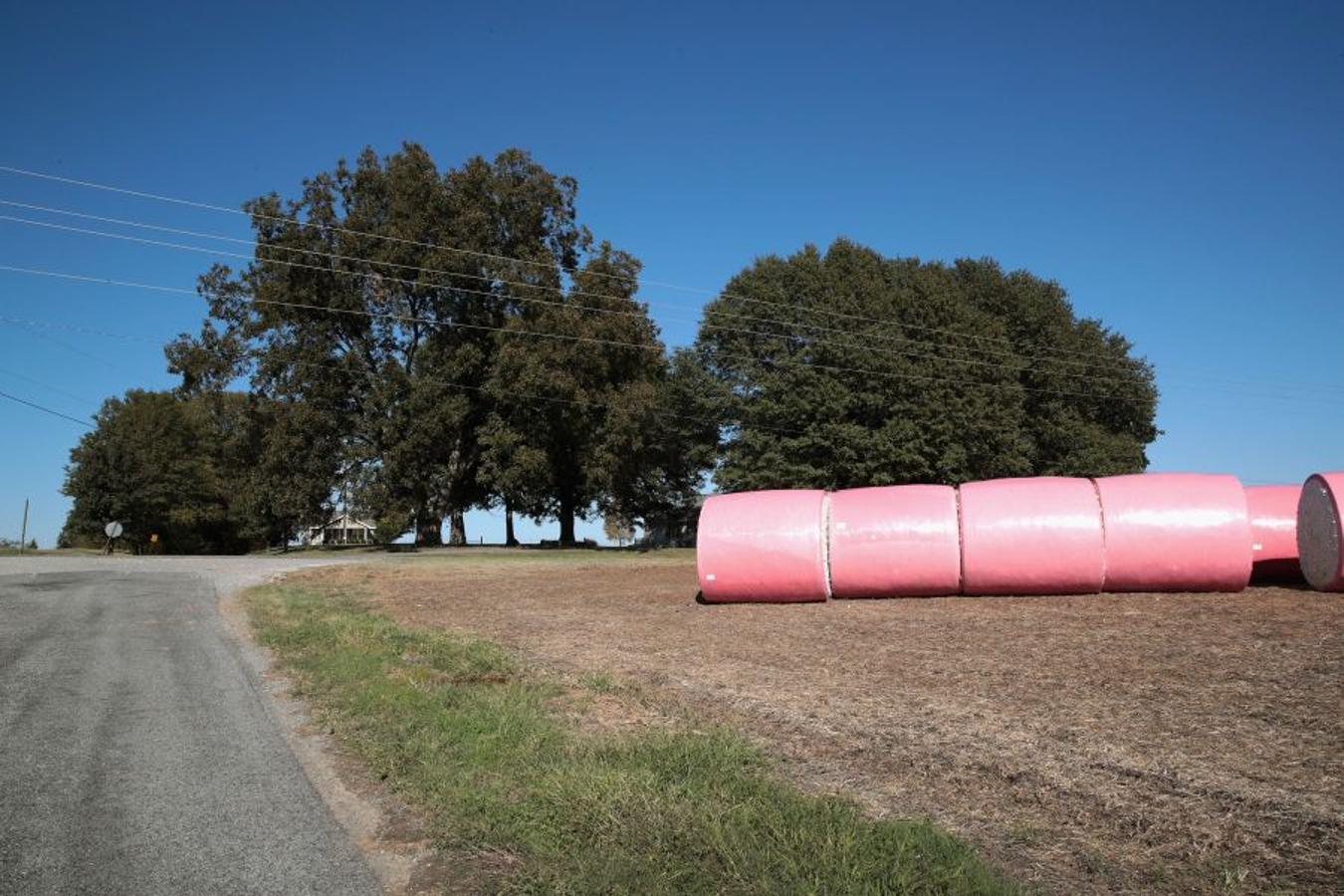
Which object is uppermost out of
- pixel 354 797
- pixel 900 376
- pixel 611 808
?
pixel 900 376

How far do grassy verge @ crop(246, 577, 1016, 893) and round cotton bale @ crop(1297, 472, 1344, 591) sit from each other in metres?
13.3

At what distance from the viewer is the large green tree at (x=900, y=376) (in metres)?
39.7

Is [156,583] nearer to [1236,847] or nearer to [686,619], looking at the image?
[686,619]

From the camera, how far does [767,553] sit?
15.3m

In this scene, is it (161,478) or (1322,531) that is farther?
(161,478)

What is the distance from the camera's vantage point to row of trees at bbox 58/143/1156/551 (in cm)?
4003

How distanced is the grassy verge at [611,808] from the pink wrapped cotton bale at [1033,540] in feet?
30.1

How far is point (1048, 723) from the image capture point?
6270 mm

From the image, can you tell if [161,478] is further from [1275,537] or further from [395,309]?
[1275,537]

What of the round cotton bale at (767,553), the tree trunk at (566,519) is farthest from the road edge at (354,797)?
the tree trunk at (566,519)

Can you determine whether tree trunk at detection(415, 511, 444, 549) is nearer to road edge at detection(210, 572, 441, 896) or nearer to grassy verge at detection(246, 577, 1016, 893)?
road edge at detection(210, 572, 441, 896)

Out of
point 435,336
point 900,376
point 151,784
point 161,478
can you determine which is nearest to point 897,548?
point 151,784

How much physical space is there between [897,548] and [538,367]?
26896 millimetres

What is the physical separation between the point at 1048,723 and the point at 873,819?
8.29 feet
